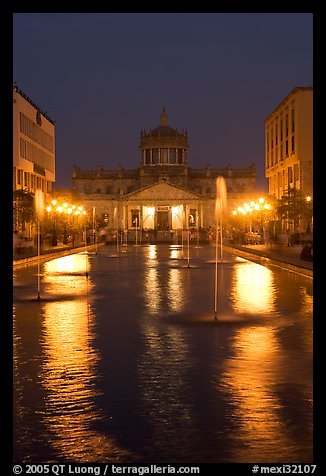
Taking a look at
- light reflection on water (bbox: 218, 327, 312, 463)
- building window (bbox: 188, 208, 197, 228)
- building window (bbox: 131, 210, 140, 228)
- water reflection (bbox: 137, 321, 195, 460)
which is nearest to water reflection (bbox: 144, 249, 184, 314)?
water reflection (bbox: 137, 321, 195, 460)

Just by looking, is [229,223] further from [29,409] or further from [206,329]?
[29,409]

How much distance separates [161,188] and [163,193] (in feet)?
2.88

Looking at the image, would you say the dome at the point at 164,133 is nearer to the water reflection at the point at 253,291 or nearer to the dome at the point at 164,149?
the dome at the point at 164,149

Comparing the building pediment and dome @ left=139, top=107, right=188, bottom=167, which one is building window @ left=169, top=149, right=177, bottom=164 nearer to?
dome @ left=139, top=107, right=188, bottom=167

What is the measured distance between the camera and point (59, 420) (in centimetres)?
729

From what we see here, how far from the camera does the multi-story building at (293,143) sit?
67.8 meters

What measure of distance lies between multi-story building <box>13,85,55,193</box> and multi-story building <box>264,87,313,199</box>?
79.4 feet

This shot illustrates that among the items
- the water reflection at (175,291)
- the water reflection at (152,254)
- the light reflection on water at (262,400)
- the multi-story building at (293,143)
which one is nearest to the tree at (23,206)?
the water reflection at (152,254)

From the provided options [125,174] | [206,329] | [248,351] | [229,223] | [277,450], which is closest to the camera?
[277,450]

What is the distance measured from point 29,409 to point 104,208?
391 ft

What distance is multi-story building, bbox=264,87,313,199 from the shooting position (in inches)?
2670

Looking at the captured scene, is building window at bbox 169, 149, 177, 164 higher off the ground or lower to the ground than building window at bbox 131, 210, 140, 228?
higher

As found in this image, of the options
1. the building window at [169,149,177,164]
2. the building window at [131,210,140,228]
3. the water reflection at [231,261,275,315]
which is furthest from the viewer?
the building window at [169,149,177,164]
